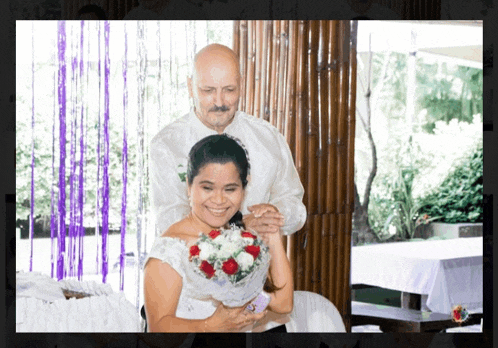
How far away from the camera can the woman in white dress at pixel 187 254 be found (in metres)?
4.58

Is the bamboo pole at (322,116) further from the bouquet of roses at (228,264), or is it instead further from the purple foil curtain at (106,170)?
the purple foil curtain at (106,170)

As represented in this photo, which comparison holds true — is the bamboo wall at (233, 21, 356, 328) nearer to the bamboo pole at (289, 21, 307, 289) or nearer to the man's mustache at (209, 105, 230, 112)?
the bamboo pole at (289, 21, 307, 289)

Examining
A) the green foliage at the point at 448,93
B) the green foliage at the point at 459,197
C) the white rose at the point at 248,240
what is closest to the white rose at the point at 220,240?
the white rose at the point at 248,240

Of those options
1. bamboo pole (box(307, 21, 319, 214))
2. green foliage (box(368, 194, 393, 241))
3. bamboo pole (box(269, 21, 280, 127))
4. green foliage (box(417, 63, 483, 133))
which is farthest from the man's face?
green foliage (box(417, 63, 483, 133))

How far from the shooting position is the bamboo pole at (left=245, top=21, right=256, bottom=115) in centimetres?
492

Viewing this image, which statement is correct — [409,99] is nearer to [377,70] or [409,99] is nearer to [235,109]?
[377,70]

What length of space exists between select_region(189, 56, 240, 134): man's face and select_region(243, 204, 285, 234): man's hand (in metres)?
0.61

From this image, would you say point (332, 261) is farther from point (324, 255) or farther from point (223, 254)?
point (223, 254)

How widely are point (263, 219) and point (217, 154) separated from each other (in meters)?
0.57

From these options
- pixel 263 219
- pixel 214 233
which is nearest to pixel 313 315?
pixel 263 219

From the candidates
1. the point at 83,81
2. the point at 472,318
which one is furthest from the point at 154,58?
the point at 472,318

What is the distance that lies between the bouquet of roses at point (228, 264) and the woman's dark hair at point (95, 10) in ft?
5.70

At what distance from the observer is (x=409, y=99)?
5.13 m

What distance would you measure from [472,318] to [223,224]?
2.03 m
